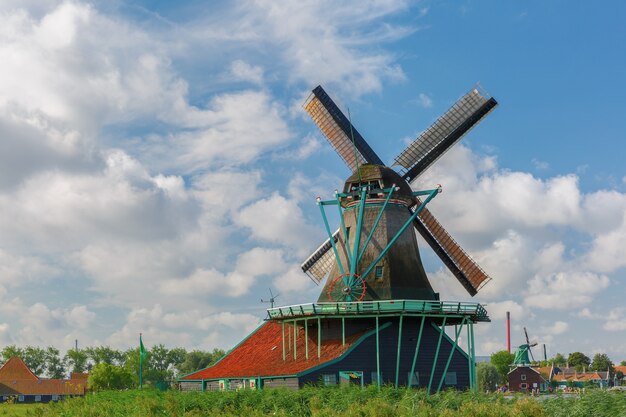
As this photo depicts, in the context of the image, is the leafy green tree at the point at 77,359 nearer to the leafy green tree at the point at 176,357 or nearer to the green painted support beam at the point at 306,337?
the leafy green tree at the point at 176,357

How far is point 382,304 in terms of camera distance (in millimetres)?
34562

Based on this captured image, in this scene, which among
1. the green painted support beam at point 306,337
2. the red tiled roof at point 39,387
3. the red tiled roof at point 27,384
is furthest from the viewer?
the red tiled roof at point 27,384

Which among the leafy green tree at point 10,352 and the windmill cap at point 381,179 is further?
the leafy green tree at point 10,352

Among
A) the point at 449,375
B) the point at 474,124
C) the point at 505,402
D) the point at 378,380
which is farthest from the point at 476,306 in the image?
the point at 505,402

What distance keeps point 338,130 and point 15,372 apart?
7419 cm

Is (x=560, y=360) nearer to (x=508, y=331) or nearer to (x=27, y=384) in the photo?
(x=508, y=331)

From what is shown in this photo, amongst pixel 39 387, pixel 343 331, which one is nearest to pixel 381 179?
pixel 343 331

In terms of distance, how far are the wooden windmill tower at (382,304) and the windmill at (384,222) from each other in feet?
0.18

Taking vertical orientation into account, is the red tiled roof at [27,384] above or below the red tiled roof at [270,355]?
below

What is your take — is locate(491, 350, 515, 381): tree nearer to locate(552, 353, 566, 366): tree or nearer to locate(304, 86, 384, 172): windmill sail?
locate(552, 353, 566, 366): tree

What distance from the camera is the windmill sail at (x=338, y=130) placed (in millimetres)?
42531

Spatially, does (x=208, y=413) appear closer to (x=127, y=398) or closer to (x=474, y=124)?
(x=127, y=398)

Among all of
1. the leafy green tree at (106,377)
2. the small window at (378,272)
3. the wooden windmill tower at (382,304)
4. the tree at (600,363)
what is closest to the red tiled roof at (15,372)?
the leafy green tree at (106,377)

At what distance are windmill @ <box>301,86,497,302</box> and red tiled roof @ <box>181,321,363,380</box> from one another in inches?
98.9
